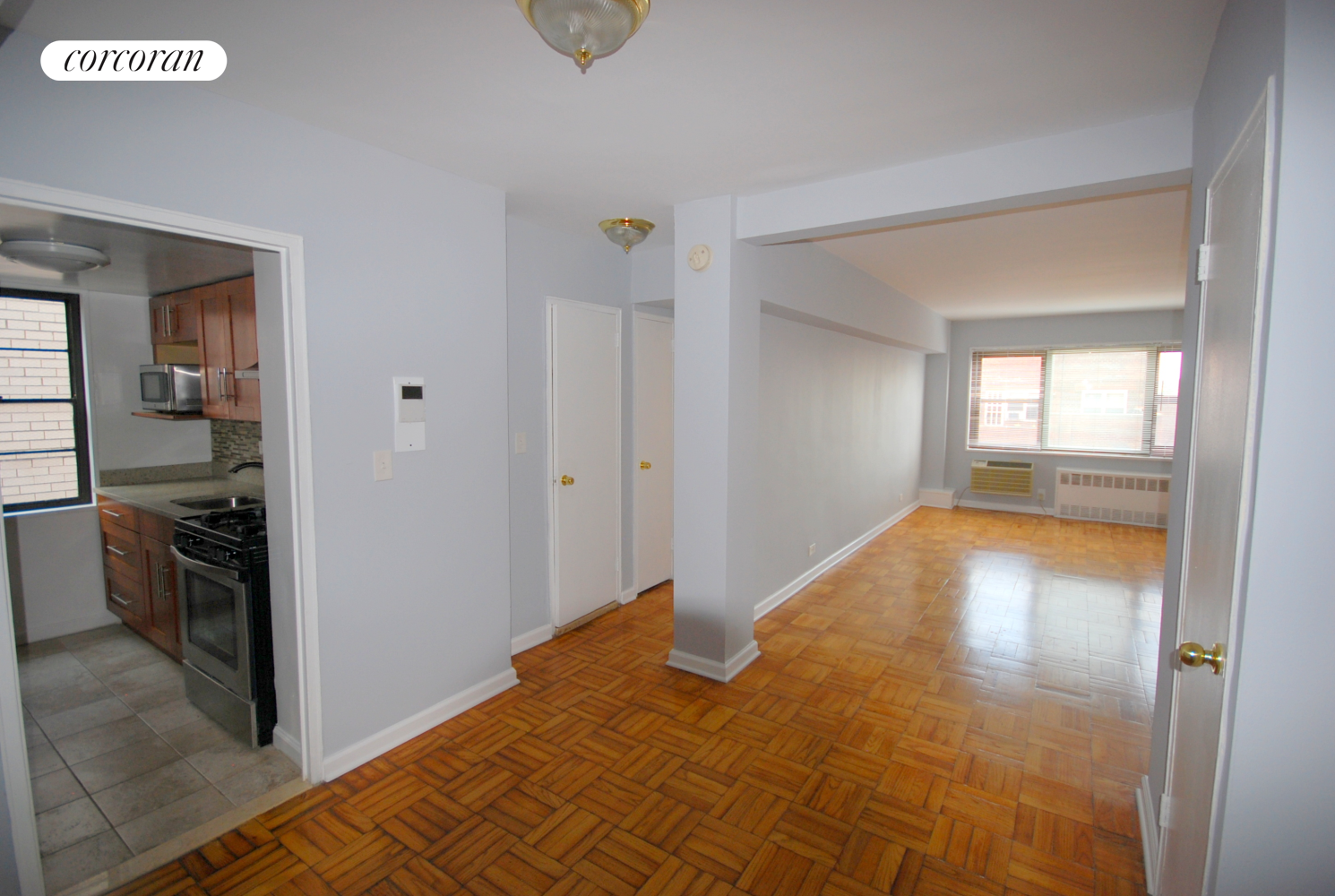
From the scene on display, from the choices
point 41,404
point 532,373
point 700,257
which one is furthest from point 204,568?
point 700,257

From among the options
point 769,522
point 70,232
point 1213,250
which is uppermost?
point 70,232

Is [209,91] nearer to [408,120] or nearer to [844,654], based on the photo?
[408,120]

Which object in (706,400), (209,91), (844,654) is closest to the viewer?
(209,91)

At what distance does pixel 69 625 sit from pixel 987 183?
566 centimetres

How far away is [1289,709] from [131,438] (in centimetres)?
554

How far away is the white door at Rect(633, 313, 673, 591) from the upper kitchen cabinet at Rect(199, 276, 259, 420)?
2.23 meters

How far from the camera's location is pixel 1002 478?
7.46m

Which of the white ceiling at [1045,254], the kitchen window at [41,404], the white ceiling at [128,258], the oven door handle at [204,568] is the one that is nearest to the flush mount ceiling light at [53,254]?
the white ceiling at [128,258]

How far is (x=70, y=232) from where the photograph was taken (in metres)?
2.50

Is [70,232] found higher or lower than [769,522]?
higher

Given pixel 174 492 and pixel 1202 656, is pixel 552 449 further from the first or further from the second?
pixel 1202 656

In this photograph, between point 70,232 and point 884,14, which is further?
point 70,232

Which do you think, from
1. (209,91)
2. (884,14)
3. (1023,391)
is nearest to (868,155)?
(884,14)

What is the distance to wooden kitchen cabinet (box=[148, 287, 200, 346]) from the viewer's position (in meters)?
3.43
